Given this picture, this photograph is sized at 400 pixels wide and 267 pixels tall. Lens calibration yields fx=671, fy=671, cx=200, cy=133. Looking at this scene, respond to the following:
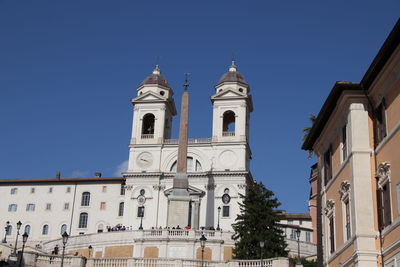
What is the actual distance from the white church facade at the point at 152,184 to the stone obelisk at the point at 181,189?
1.41 m

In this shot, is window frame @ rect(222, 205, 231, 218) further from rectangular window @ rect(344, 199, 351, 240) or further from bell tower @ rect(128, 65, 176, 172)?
rectangular window @ rect(344, 199, 351, 240)

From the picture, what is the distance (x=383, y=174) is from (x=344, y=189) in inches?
125

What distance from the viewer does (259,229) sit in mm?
51406

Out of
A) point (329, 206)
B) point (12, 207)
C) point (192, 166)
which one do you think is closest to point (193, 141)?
point (192, 166)

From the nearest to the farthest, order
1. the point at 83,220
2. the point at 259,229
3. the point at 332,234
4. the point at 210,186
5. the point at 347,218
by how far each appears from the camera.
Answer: the point at 347,218
the point at 332,234
the point at 259,229
the point at 210,186
the point at 83,220

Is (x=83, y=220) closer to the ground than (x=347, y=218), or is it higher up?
higher up

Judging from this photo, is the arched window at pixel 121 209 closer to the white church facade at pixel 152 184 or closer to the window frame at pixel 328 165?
the white church facade at pixel 152 184

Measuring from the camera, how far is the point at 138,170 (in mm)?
86188

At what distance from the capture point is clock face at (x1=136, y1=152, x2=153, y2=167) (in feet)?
284

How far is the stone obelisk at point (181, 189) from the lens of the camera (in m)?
72.9

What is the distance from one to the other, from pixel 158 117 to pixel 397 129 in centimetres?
6675

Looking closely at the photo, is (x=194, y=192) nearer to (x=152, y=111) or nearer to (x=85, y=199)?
(x=152, y=111)

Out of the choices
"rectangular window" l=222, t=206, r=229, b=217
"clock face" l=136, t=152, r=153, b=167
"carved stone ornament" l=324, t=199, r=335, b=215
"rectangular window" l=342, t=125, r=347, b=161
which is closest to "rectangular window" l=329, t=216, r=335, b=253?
"carved stone ornament" l=324, t=199, r=335, b=215

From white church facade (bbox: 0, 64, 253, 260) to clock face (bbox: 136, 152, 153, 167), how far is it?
0.13 metres
